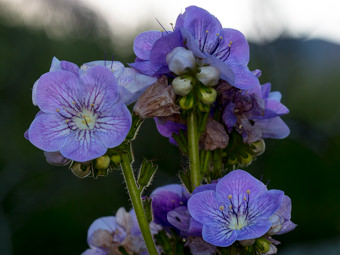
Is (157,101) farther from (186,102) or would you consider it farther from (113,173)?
(113,173)

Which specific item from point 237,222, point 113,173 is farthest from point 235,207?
point 113,173

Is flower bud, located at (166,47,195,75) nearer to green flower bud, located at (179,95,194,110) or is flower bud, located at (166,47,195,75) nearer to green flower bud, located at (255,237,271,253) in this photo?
green flower bud, located at (179,95,194,110)

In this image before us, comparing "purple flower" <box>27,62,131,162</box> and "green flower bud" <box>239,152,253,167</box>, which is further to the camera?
"green flower bud" <box>239,152,253,167</box>

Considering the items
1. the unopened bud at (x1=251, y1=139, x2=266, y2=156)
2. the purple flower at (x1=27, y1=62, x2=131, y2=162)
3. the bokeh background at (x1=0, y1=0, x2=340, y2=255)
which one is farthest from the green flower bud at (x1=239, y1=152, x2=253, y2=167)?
the bokeh background at (x1=0, y1=0, x2=340, y2=255)

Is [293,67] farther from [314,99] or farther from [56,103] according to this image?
[56,103]

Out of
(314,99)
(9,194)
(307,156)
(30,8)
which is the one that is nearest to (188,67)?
(30,8)
